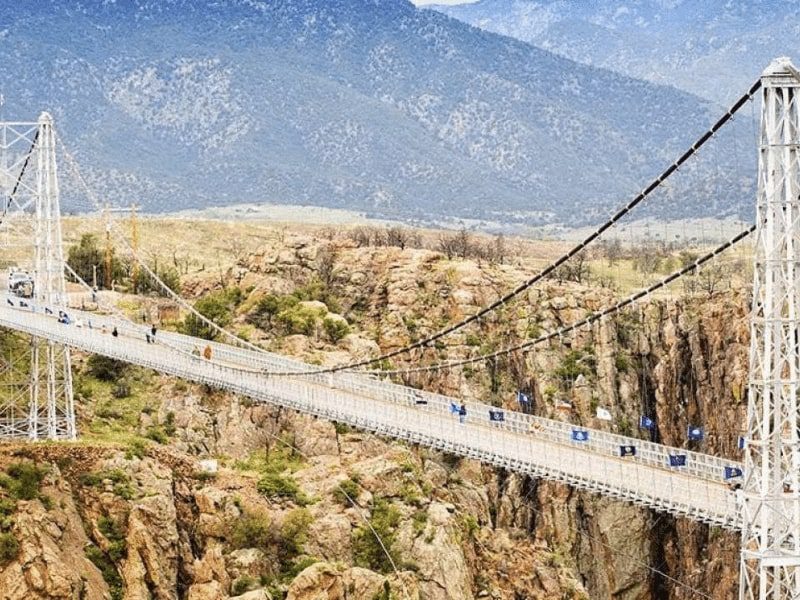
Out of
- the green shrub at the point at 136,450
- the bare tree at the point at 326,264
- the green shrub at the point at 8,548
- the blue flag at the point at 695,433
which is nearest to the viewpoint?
the green shrub at the point at 8,548

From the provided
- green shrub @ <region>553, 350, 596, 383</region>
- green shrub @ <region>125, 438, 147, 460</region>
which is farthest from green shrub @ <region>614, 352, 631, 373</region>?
Result: green shrub @ <region>125, 438, 147, 460</region>

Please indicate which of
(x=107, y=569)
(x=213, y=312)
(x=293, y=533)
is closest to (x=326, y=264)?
(x=213, y=312)

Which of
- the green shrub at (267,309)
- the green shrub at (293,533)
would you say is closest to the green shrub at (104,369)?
the green shrub at (267,309)

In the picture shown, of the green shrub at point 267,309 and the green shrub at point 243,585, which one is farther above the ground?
the green shrub at point 267,309

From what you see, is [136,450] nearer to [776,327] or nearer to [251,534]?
[251,534]

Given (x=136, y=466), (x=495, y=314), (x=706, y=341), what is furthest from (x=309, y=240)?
(x=136, y=466)

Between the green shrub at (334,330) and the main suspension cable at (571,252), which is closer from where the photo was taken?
the main suspension cable at (571,252)

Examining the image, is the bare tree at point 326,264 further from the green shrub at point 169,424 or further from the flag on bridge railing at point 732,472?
the flag on bridge railing at point 732,472
